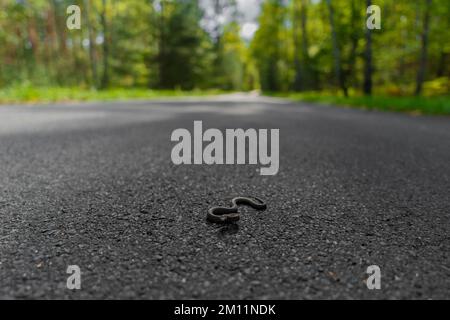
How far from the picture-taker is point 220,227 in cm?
187

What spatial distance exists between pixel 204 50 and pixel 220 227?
31798 mm

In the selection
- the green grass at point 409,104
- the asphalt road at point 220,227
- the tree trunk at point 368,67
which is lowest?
the asphalt road at point 220,227

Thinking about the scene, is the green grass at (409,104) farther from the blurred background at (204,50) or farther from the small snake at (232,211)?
the small snake at (232,211)

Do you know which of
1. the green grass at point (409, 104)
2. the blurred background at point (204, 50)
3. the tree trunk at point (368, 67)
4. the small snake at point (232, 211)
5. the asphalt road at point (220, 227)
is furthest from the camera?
the blurred background at point (204, 50)

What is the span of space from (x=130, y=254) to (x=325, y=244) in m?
1.00

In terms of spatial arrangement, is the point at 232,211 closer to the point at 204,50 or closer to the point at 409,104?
the point at 409,104

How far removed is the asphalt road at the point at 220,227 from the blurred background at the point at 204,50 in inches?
413

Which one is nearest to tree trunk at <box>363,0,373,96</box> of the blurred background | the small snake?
the blurred background

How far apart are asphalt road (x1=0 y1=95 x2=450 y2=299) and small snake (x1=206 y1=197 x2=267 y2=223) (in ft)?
0.16

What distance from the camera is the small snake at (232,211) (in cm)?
189

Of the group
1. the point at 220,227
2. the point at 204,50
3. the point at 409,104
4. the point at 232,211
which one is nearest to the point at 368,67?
the point at 409,104

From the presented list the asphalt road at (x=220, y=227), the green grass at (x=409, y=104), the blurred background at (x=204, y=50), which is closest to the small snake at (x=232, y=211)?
the asphalt road at (x=220, y=227)
